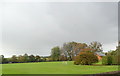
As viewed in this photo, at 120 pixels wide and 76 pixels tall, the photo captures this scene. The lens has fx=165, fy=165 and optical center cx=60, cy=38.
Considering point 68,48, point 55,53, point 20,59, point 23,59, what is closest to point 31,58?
point 23,59

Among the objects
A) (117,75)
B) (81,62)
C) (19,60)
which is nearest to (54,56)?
(19,60)

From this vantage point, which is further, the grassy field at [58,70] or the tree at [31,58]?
the tree at [31,58]

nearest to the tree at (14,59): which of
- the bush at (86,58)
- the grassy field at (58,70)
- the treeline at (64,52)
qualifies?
the treeline at (64,52)

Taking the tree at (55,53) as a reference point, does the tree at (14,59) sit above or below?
below

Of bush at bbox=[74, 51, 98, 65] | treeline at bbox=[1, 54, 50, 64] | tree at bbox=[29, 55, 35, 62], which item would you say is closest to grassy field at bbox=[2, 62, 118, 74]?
bush at bbox=[74, 51, 98, 65]

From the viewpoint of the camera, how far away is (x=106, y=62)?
30469mm

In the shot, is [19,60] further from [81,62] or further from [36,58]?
[81,62]

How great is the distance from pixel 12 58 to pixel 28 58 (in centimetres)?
513

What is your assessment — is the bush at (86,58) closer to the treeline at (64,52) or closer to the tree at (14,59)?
the treeline at (64,52)

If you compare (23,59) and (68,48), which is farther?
(68,48)

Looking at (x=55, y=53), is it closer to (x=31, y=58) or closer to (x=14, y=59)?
(x=31, y=58)

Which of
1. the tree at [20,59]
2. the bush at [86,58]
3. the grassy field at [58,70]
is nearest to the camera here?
the grassy field at [58,70]

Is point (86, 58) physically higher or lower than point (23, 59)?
lower

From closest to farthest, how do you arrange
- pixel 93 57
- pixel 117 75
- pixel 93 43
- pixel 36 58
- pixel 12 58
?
pixel 117 75 < pixel 93 57 < pixel 12 58 < pixel 36 58 < pixel 93 43
